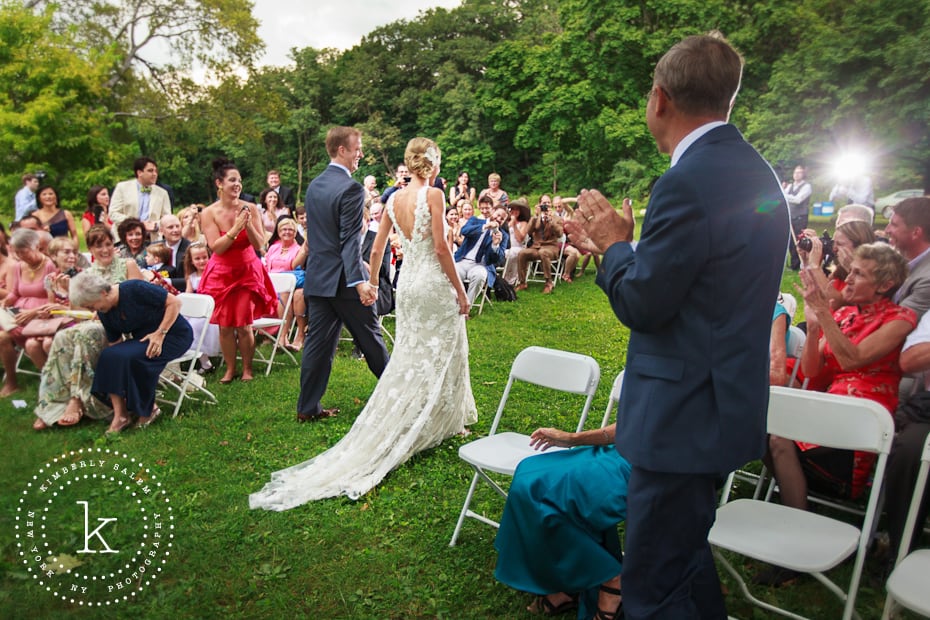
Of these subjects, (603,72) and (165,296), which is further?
(603,72)

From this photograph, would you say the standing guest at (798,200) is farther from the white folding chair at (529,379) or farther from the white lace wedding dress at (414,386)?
the white folding chair at (529,379)

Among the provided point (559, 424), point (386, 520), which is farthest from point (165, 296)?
point (559, 424)

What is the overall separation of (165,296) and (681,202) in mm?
4418

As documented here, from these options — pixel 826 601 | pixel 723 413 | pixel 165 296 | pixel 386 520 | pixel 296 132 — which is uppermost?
pixel 296 132

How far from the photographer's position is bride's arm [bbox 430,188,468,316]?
4.07 m

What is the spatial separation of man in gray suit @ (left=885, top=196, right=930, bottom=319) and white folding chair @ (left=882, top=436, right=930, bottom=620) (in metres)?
1.37

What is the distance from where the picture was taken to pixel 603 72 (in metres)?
24.4

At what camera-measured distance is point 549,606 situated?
262 centimetres

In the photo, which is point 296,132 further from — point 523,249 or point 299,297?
point 299,297

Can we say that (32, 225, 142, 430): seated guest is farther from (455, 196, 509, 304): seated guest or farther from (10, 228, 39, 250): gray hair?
(455, 196, 509, 304): seated guest

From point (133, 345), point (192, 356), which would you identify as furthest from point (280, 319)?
point (133, 345)

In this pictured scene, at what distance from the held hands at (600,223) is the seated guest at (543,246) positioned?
9.07m

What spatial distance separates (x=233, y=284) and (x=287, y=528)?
2971 mm

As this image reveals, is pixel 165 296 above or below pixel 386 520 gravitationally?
above
